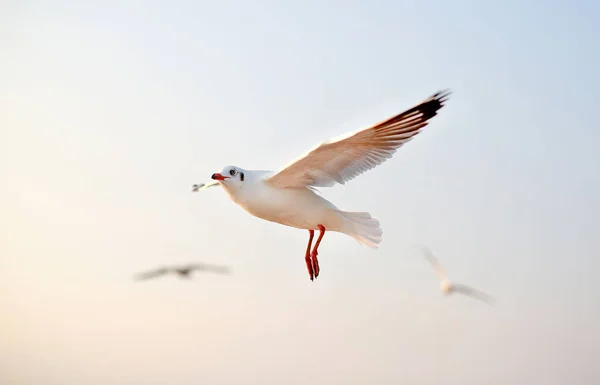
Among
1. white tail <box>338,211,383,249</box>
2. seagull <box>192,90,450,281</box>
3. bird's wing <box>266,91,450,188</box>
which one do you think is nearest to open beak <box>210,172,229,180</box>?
seagull <box>192,90,450,281</box>

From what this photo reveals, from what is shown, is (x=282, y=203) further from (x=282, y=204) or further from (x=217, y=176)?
(x=217, y=176)

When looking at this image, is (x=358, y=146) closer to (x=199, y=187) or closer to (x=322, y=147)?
(x=322, y=147)

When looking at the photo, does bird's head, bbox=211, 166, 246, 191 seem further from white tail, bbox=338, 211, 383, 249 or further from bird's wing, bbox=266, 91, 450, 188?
white tail, bbox=338, 211, 383, 249

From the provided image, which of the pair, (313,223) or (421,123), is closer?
(421,123)

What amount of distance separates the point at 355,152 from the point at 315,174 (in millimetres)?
205

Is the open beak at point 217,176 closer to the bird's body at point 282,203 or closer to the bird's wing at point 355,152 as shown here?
the bird's body at point 282,203

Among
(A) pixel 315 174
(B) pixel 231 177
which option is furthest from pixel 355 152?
(B) pixel 231 177

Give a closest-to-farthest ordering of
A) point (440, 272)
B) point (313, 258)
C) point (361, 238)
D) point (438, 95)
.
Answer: point (438, 95)
point (313, 258)
point (361, 238)
point (440, 272)

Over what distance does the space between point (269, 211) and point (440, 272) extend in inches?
226

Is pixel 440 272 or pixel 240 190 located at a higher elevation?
pixel 440 272

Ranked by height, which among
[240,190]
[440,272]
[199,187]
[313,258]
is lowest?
[313,258]

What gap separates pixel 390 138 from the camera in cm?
327

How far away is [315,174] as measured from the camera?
3420 mm

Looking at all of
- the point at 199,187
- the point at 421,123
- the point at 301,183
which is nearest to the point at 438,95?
the point at 421,123
